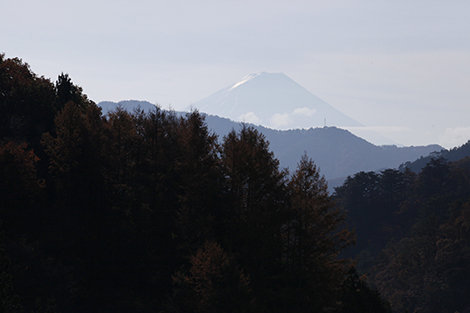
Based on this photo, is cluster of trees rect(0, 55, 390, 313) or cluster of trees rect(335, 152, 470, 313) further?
cluster of trees rect(335, 152, 470, 313)

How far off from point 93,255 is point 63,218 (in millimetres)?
3890

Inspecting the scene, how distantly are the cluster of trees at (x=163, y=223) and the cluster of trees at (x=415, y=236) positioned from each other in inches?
1971

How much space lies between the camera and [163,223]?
33594mm

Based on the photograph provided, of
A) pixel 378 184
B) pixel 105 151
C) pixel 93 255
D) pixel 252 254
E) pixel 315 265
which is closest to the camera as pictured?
pixel 315 265

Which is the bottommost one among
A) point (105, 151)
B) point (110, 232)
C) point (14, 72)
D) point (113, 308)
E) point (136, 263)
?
point (113, 308)

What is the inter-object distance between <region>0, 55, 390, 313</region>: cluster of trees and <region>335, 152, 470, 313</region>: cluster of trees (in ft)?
164

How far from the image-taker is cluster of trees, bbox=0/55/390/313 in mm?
26516

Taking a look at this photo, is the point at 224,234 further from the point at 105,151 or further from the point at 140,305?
the point at 105,151

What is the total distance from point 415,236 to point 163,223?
76.8m

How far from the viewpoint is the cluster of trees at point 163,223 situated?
1044 inches

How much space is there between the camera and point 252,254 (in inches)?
1120

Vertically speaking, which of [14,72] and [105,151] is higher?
[14,72]

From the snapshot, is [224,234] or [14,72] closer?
[224,234]

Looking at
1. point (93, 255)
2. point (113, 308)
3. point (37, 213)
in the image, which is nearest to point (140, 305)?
point (113, 308)
